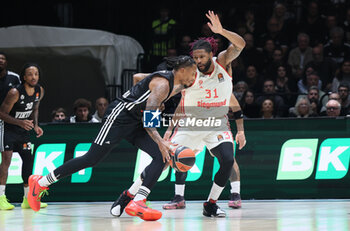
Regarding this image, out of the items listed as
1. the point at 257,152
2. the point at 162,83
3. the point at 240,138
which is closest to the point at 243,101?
the point at 257,152

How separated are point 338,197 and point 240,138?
2.28 m

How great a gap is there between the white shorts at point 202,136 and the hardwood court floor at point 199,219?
2.82 ft

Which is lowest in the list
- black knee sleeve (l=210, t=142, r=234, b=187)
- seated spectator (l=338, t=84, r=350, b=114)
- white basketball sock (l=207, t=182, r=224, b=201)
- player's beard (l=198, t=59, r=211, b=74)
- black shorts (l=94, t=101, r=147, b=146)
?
white basketball sock (l=207, t=182, r=224, b=201)

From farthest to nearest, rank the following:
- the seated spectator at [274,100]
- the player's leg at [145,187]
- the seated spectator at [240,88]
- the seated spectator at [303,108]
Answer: the seated spectator at [240,88]
the seated spectator at [274,100]
the seated spectator at [303,108]
the player's leg at [145,187]

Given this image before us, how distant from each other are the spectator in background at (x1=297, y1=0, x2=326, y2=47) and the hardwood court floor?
5.29 metres

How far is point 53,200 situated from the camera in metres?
10.4

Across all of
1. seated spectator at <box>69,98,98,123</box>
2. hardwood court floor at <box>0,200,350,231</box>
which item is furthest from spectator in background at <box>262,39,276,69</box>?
hardwood court floor at <box>0,200,350,231</box>

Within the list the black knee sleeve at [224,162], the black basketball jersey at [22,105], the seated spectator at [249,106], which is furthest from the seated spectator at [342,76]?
the black basketball jersey at [22,105]

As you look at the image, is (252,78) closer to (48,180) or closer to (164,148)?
(48,180)

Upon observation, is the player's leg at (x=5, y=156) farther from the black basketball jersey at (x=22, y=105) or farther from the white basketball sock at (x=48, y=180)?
the white basketball sock at (x=48, y=180)

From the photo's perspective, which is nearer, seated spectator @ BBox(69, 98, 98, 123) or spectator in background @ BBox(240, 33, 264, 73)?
seated spectator @ BBox(69, 98, 98, 123)

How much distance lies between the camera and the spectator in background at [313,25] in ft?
45.6

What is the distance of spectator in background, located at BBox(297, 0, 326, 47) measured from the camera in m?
13.9

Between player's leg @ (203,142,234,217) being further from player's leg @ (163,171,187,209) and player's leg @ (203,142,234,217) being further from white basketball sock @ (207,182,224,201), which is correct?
player's leg @ (163,171,187,209)
